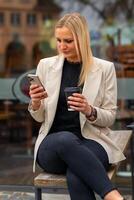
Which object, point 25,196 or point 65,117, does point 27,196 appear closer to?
point 25,196

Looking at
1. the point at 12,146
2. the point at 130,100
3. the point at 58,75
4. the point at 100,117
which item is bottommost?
the point at 12,146

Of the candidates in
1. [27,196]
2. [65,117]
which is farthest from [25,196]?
[65,117]

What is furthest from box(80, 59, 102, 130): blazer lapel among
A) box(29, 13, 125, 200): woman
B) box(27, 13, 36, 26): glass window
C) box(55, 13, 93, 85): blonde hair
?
box(27, 13, 36, 26): glass window

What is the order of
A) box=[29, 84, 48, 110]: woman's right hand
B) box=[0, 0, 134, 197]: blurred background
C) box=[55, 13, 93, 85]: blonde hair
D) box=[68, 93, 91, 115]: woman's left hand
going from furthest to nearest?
box=[0, 0, 134, 197]: blurred background
box=[55, 13, 93, 85]: blonde hair
box=[29, 84, 48, 110]: woman's right hand
box=[68, 93, 91, 115]: woman's left hand

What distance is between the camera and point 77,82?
324 cm

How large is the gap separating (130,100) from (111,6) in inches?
47.0

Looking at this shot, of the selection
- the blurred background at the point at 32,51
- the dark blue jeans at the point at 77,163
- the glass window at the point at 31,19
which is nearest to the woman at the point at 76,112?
the dark blue jeans at the point at 77,163

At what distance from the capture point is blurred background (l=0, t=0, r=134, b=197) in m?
5.12

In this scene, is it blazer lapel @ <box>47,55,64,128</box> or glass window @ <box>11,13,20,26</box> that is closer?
blazer lapel @ <box>47,55,64,128</box>

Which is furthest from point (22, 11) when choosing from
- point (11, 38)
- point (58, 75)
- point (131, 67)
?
point (58, 75)

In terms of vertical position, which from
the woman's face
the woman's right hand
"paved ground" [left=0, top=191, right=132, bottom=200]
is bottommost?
"paved ground" [left=0, top=191, right=132, bottom=200]

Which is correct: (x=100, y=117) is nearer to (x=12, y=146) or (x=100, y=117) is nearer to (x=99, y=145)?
(x=99, y=145)

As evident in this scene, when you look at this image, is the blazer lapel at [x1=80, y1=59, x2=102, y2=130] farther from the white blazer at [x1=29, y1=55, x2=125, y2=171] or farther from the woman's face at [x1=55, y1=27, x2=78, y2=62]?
the woman's face at [x1=55, y1=27, x2=78, y2=62]

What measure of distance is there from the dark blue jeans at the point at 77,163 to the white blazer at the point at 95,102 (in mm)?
91
